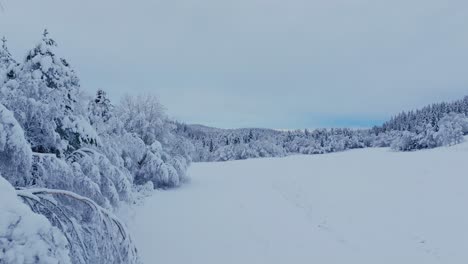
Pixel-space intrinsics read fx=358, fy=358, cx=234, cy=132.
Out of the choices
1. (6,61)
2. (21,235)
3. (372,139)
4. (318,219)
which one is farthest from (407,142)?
(21,235)

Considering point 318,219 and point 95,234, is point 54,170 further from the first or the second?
point 318,219

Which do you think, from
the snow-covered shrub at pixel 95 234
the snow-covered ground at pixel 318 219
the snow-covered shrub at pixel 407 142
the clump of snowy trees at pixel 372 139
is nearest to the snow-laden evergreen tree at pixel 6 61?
the snow-covered shrub at pixel 95 234

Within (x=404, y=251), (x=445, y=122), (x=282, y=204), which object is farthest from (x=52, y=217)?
(x=445, y=122)

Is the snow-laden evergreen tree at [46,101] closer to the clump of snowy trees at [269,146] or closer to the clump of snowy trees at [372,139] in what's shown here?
the clump of snowy trees at [372,139]

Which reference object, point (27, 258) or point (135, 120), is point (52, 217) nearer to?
point (27, 258)

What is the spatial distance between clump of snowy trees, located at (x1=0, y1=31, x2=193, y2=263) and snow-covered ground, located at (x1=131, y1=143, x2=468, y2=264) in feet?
8.55

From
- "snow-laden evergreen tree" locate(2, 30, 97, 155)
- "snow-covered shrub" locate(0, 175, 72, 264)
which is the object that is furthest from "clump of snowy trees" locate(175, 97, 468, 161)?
"snow-covered shrub" locate(0, 175, 72, 264)

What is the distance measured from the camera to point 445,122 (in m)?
44.2

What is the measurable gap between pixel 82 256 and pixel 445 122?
4921 cm

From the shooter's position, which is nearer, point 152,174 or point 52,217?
point 52,217

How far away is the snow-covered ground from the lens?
9477 mm

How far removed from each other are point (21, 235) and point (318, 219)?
12.3 meters

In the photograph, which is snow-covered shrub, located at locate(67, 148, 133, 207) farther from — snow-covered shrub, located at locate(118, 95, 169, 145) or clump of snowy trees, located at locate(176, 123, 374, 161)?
clump of snowy trees, located at locate(176, 123, 374, 161)

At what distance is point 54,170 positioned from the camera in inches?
211
